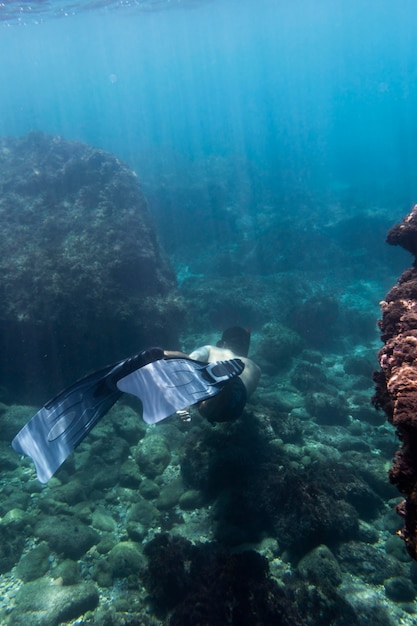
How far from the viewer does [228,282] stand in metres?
17.7

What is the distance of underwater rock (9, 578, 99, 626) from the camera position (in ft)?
15.3

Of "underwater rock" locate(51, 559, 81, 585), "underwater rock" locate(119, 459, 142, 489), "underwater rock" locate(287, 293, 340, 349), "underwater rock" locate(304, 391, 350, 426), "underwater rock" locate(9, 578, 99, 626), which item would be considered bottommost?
"underwater rock" locate(287, 293, 340, 349)

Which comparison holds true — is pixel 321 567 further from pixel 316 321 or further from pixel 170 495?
pixel 316 321

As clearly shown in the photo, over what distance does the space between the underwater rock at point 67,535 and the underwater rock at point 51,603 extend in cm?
59

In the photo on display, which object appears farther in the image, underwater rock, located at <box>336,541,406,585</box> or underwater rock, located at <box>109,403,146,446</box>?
underwater rock, located at <box>109,403,146,446</box>

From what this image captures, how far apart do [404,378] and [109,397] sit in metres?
3.40

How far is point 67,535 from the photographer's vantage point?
5.84m

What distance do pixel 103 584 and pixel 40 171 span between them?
16.7 metres

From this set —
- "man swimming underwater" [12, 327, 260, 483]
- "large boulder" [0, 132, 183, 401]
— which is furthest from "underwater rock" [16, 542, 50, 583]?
"large boulder" [0, 132, 183, 401]

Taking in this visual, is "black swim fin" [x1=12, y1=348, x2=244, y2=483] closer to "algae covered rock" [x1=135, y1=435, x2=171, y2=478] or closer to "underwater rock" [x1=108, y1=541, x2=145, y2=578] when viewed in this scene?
"underwater rock" [x1=108, y1=541, x2=145, y2=578]

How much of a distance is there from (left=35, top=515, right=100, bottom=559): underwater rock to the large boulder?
4.41m

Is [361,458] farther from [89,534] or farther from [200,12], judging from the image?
[200,12]

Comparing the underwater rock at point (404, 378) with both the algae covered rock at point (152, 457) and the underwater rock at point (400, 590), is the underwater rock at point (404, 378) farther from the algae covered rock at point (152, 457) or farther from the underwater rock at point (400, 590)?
the algae covered rock at point (152, 457)

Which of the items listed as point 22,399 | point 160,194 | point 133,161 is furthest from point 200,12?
Answer: point 22,399
